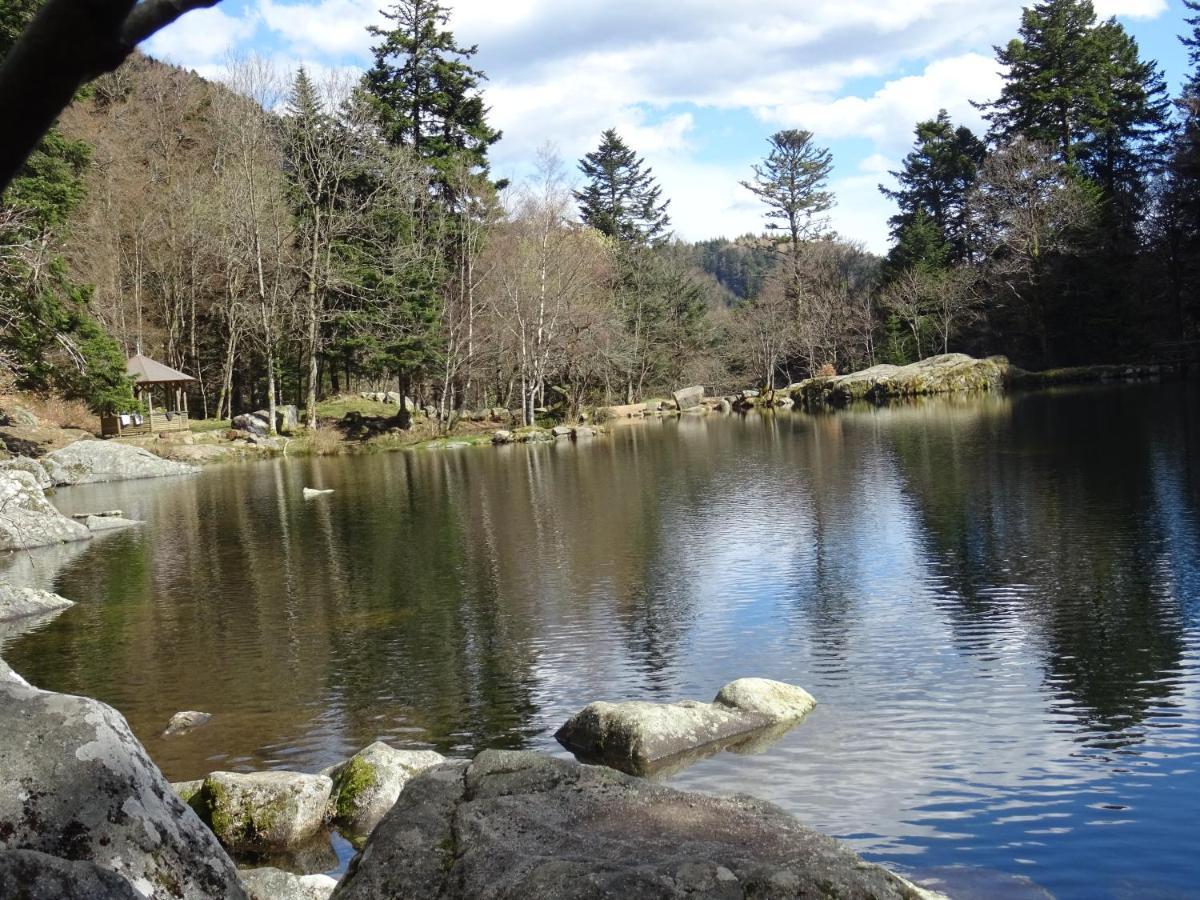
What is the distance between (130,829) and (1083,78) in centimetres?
6846

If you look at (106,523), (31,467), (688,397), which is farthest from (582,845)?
(688,397)

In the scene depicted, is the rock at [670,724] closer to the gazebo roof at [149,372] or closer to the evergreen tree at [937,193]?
the gazebo roof at [149,372]

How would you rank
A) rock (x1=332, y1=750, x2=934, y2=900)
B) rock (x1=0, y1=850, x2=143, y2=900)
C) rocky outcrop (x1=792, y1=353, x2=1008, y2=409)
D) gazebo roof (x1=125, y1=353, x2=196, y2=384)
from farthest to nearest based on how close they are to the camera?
rocky outcrop (x1=792, y1=353, x2=1008, y2=409) → gazebo roof (x1=125, y1=353, x2=196, y2=384) → rock (x1=332, y1=750, x2=934, y2=900) → rock (x1=0, y1=850, x2=143, y2=900)

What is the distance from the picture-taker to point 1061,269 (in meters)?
57.5

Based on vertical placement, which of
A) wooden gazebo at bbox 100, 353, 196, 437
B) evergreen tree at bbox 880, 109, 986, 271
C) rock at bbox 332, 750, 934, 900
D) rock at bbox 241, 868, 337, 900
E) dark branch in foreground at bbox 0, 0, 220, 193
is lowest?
rock at bbox 241, 868, 337, 900

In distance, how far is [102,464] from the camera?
37.5 metres

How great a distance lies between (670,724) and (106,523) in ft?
68.1

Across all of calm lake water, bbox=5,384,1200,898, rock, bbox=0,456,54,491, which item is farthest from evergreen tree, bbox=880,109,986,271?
rock, bbox=0,456,54,491

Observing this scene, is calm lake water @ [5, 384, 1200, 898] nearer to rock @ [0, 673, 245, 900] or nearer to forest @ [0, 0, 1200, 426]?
rock @ [0, 673, 245, 900]

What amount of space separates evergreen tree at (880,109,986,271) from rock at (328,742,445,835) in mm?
62703

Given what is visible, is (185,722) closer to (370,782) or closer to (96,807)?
(370,782)

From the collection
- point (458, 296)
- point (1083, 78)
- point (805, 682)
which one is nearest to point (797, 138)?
point (1083, 78)

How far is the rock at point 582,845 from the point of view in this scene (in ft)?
12.9

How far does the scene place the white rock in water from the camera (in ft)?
35.5
